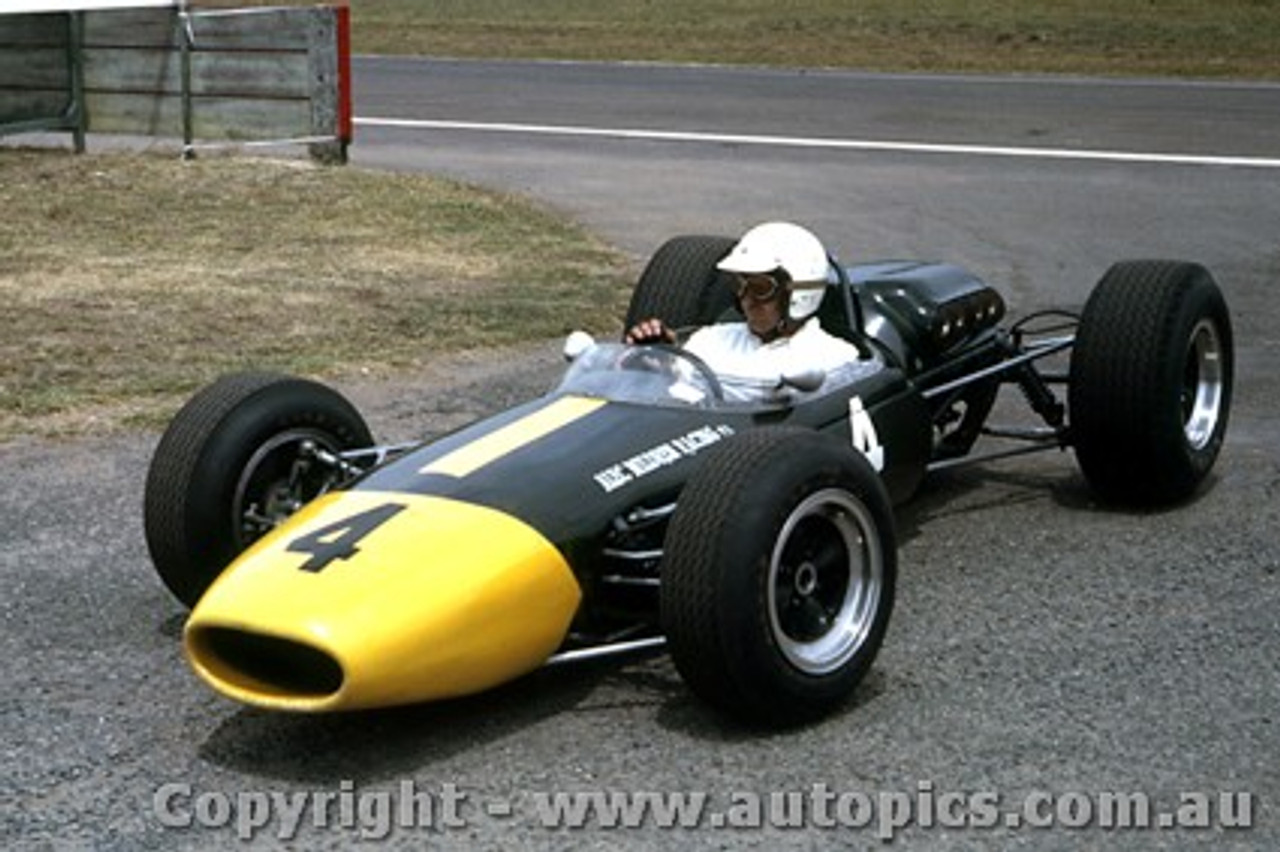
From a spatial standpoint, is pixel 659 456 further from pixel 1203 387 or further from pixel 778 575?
pixel 1203 387

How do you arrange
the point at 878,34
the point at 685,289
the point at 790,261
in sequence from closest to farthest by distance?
the point at 790,261 → the point at 685,289 → the point at 878,34

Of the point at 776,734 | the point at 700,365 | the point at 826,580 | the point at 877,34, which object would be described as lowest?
the point at 877,34

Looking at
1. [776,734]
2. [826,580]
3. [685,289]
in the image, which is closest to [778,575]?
[826,580]

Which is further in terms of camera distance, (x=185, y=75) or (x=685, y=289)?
(x=185, y=75)

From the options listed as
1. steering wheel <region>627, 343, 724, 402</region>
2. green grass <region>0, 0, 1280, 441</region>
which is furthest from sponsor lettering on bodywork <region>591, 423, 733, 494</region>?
green grass <region>0, 0, 1280, 441</region>

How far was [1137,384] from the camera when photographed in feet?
26.8

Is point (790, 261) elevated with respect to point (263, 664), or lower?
elevated

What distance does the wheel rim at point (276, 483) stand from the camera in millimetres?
6930

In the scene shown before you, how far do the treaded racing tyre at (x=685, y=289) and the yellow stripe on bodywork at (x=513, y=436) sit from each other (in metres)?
1.75

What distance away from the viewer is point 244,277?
13383mm

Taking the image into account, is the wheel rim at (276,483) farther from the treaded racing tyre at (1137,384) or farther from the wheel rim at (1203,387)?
the wheel rim at (1203,387)

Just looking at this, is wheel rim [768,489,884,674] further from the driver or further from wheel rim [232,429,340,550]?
wheel rim [232,429,340,550]

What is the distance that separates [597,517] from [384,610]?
0.83m

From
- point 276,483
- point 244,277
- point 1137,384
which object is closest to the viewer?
point 276,483
